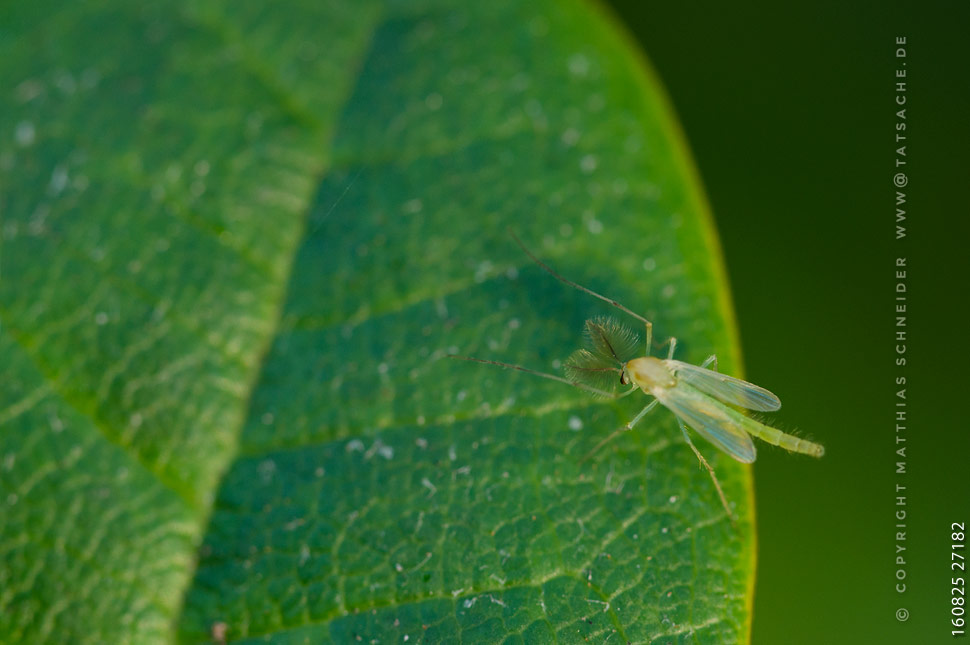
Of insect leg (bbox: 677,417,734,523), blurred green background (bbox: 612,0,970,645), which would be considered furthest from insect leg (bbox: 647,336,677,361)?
blurred green background (bbox: 612,0,970,645)

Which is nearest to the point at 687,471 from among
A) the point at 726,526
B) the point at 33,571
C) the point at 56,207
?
the point at 726,526

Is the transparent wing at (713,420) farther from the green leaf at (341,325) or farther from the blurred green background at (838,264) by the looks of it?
the blurred green background at (838,264)

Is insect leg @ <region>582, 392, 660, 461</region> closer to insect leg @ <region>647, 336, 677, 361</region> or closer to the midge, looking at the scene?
the midge

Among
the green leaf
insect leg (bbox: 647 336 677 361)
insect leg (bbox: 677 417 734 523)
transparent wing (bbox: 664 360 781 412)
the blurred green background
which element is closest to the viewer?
the green leaf

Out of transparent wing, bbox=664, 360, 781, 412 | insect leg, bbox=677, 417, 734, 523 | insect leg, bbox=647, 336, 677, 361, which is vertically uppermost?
insect leg, bbox=647, 336, 677, 361

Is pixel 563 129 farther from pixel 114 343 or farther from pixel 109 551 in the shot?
pixel 109 551

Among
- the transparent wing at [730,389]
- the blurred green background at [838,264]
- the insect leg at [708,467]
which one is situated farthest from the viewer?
the blurred green background at [838,264]

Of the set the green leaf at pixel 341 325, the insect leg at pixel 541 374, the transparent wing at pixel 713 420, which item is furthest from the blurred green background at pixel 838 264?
the green leaf at pixel 341 325
